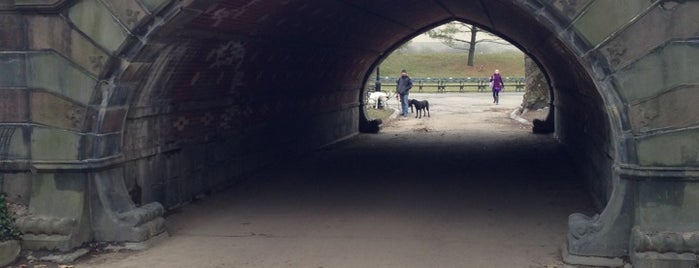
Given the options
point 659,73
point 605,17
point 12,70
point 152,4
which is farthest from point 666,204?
point 12,70

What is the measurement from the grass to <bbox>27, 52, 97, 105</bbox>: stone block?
4682 cm

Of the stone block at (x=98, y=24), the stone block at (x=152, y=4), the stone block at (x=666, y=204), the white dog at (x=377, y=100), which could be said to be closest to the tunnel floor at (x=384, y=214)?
the stone block at (x=666, y=204)

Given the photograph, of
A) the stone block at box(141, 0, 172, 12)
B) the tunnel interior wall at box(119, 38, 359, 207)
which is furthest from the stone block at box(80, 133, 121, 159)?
the stone block at box(141, 0, 172, 12)

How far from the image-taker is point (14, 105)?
28.0 feet

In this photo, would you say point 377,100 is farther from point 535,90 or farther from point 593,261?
point 593,261

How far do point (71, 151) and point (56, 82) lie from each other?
737 mm

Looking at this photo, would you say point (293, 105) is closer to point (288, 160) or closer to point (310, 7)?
point (288, 160)

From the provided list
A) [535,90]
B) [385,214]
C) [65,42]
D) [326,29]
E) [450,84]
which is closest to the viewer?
[65,42]

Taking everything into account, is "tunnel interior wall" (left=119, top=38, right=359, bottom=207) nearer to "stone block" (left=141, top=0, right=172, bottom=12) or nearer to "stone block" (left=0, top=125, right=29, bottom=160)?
"stone block" (left=141, top=0, right=172, bottom=12)

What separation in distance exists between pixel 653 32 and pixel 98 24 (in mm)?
5447

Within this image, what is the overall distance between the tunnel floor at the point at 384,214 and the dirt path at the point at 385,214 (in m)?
0.01

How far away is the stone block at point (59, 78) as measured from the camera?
845 cm

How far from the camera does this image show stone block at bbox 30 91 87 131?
8.48 metres

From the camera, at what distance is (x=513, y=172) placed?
46.8 ft
